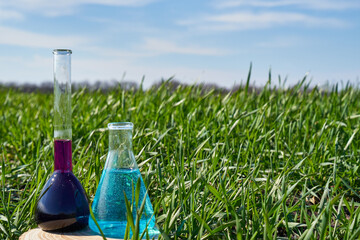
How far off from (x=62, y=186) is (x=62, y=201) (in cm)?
8

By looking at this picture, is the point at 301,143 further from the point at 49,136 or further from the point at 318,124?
the point at 49,136

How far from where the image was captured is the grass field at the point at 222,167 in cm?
205

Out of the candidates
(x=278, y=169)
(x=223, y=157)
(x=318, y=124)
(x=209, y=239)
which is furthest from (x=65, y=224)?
(x=318, y=124)

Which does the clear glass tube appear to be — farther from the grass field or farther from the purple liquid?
the grass field

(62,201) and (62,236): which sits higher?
(62,201)

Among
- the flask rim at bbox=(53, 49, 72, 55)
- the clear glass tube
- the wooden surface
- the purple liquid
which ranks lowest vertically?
the wooden surface

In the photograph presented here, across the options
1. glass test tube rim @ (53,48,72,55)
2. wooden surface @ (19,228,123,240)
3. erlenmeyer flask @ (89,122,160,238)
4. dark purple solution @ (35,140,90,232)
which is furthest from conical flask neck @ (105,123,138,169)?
glass test tube rim @ (53,48,72,55)

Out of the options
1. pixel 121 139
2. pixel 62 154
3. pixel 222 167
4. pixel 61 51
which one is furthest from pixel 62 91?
pixel 222 167

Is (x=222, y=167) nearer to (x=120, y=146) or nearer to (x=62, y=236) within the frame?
(x=120, y=146)

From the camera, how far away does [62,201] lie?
2.04m

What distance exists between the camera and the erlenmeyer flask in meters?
1.94

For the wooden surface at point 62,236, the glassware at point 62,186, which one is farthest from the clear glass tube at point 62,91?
the wooden surface at point 62,236

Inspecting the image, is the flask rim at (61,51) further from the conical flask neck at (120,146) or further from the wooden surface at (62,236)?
the wooden surface at (62,236)

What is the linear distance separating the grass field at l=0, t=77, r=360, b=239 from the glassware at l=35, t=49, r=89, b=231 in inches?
14.6
